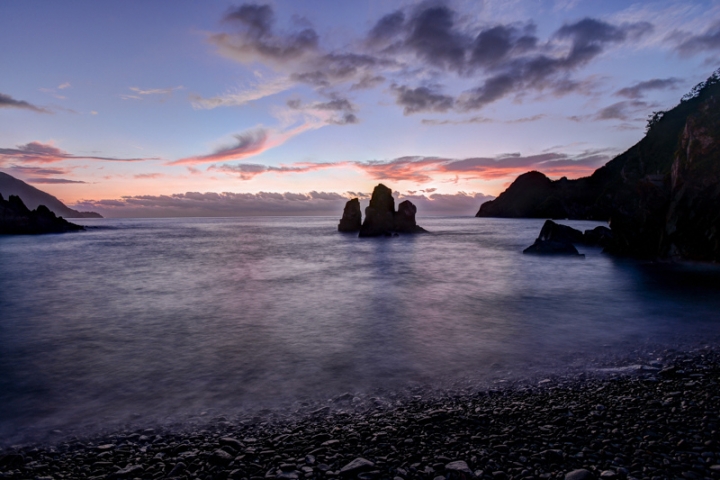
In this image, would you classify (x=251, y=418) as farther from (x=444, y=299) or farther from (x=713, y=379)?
(x=444, y=299)

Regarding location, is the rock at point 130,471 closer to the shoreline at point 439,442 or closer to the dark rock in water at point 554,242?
the shoreline at point 439,442

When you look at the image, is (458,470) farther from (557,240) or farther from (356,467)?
(557,240)

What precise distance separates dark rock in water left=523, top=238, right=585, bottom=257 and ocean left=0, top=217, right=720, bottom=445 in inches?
382

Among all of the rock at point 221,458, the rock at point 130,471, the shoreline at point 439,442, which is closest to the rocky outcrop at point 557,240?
the shoreline at point 439,442

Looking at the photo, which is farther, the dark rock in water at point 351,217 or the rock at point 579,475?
the dark rock in water at point 351,217

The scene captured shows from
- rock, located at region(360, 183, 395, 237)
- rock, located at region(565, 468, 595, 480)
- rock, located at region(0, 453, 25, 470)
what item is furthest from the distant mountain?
rock, located at region(360, 183, 395, 237)

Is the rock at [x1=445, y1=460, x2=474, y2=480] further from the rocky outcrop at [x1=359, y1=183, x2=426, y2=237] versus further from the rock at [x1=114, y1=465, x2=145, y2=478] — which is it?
the rocky outcrop at [x1=359, y1=183, x2=426, y2=237]

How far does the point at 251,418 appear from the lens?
21.2 ft

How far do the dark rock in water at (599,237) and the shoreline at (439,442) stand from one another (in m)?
38.6

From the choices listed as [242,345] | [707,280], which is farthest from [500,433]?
[707,280]

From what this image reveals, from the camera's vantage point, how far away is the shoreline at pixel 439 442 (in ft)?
15.1

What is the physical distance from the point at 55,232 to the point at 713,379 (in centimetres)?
12167

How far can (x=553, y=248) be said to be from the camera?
121ft

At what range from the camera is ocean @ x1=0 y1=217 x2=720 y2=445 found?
756 cm
